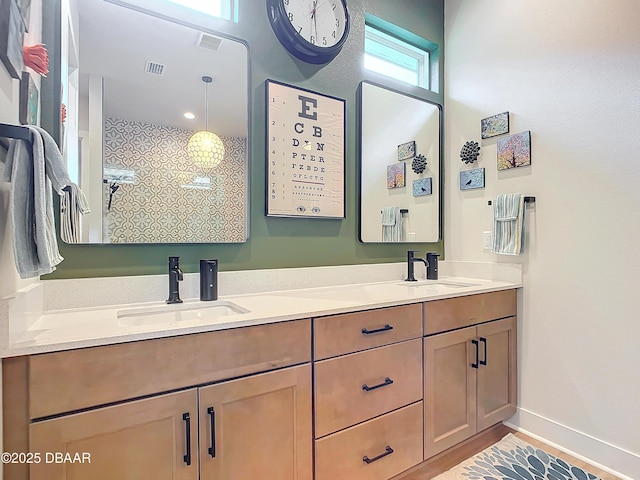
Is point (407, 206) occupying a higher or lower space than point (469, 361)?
higher

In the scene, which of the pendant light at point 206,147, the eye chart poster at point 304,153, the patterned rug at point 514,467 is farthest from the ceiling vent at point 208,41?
the patterned rug at point 514,467

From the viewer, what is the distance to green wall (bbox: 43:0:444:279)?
1503 millimetres

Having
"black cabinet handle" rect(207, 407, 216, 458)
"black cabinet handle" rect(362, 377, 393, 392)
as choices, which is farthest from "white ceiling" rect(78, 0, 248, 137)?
"black cabinet handle" rect(362, 377, 393, 392)

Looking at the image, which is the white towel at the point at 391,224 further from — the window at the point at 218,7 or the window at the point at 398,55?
the window at the point at 218,7

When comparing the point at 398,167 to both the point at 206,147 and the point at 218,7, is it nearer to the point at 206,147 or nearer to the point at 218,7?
the point at 206,147

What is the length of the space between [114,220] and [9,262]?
500 millimetres

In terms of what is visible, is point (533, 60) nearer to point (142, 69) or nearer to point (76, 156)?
point (142, 69)

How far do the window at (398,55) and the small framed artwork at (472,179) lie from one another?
69 centimetres

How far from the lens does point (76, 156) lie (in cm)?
143

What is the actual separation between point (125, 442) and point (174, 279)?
0.65m

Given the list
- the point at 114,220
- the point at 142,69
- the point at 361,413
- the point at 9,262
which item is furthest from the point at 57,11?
the point at 361,413

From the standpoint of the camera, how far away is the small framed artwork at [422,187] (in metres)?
2.46

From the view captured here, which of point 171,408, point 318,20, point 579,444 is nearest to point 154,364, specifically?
point 171,408

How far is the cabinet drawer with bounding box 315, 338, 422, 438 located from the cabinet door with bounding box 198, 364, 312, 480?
0.07m
